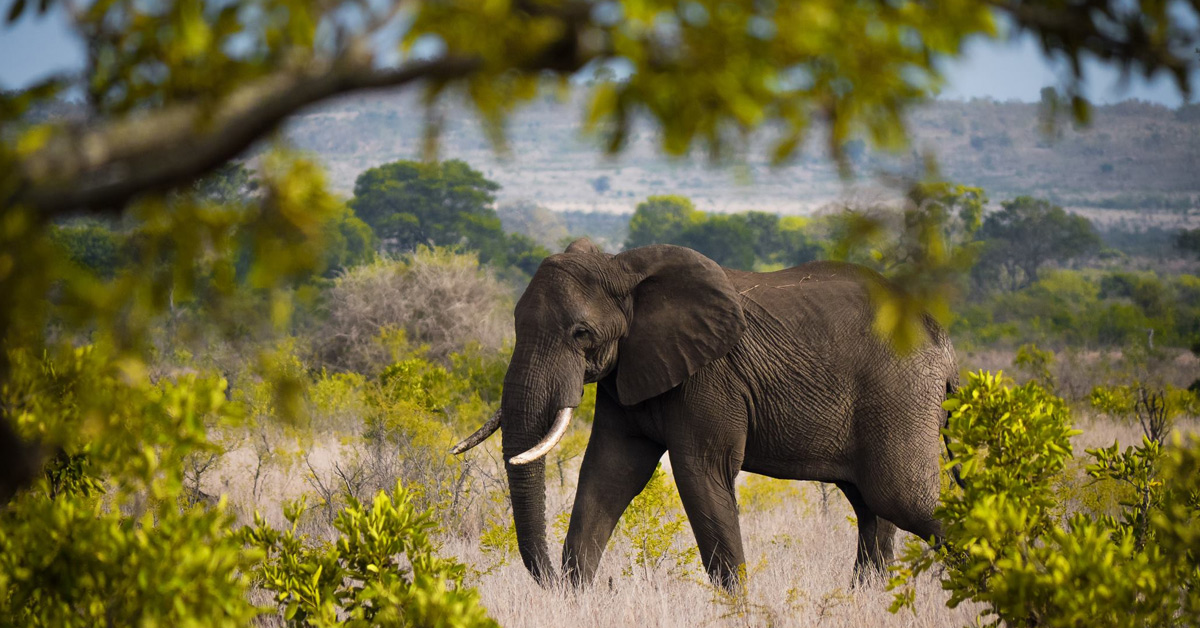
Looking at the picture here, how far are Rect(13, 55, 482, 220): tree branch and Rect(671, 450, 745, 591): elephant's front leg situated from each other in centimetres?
429

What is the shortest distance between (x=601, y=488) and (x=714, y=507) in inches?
28.1

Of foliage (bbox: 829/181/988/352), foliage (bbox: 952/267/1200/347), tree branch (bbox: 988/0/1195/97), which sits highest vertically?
tree branch (bbox: 988/0/1195/97)

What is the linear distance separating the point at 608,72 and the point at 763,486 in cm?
860

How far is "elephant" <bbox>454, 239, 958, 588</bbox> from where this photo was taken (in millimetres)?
6145

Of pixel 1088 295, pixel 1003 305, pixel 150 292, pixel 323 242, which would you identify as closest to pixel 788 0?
pixel 323 242

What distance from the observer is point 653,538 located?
8023 mm

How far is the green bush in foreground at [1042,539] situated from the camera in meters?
3.52

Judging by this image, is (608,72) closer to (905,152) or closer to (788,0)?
(788,0)

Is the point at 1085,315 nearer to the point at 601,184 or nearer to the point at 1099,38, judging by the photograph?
the point at 1099,38

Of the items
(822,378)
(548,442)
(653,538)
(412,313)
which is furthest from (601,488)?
(412,313)

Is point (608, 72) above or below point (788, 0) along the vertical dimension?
below

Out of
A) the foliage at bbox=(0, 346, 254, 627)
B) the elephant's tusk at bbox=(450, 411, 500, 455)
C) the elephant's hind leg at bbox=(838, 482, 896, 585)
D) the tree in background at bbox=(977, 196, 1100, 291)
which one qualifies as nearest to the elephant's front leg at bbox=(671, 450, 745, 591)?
the elephant's tusk at bbox=(450, 411, 500, 455)

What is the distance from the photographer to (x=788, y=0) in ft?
6.54

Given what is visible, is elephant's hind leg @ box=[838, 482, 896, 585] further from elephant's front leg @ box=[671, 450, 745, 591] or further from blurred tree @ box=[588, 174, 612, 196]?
blurred tree @ box=[588, 174, 612, 196]
